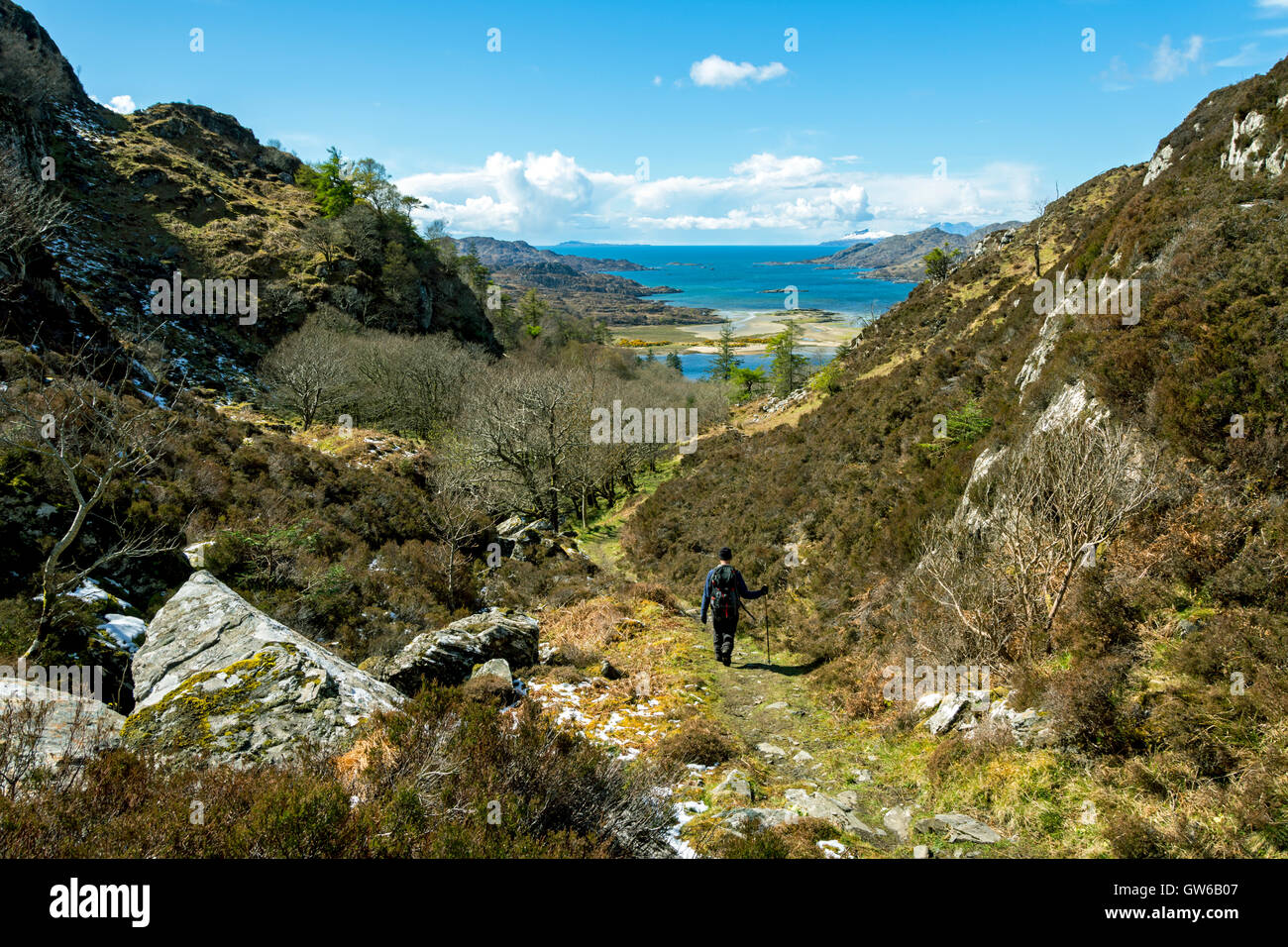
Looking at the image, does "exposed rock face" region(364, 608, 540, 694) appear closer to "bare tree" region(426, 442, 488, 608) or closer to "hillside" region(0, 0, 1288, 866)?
"hillside" region(0, 0, 1288, 866)

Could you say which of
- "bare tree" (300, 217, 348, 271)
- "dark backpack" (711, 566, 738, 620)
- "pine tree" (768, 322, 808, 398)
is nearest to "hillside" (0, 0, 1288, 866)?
"dark backpack" (711, 566, 738, 620)

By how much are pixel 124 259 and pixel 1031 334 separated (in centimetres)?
6555

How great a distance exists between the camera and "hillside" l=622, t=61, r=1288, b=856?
476 cm

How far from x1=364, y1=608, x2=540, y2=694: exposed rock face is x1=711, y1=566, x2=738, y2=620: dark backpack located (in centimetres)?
333

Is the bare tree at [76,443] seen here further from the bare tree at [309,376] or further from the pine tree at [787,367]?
the pine tree at [787,367]

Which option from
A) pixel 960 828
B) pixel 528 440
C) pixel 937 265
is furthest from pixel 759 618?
pixel 937 265

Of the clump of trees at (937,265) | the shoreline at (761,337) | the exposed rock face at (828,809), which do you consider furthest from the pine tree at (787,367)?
the shoreline at (761,337)

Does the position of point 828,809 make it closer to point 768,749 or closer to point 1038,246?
point 768,749

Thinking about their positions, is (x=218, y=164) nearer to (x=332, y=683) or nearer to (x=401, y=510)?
(x=401, y=510)

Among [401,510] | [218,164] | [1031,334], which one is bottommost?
[401,510]

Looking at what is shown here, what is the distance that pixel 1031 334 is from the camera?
15.5 m

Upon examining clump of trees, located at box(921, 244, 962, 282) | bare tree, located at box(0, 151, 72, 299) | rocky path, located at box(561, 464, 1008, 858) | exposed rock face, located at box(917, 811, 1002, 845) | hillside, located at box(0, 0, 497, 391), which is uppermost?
hillside, located at box(0, 0, 497, 391)
